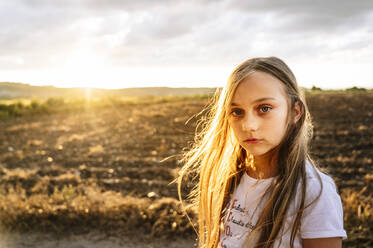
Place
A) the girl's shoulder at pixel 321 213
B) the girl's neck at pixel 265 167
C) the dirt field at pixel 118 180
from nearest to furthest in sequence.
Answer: the girl's shoulder at pixel 321 213 → the girl's neck at pixel 265 167 → the dirt field at pixel 118 180

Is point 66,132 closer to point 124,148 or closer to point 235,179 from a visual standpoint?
point 124,148

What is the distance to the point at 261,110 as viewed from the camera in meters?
1.33

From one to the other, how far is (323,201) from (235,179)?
48 centimetres

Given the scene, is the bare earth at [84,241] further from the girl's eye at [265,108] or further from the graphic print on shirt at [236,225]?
the girl's eye at [265,108]


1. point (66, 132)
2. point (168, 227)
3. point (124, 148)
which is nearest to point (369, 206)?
point (168, 227)

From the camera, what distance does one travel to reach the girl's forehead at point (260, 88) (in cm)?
133

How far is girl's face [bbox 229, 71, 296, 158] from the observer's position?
1.33m

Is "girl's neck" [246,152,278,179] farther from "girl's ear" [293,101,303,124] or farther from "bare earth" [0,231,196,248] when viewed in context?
"bare earth" [0,231,196,248]

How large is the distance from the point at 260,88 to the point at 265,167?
367 millimetres

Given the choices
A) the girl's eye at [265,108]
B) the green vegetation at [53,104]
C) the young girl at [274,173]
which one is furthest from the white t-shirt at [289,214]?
the green vegetation at [53,104]

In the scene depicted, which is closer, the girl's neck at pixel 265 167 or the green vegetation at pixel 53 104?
the girl's neck at pixel 265 167

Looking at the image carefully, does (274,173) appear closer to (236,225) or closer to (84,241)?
(236,225)

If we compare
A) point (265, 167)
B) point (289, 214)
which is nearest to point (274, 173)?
point (265, 167)

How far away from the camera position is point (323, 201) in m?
1.23
